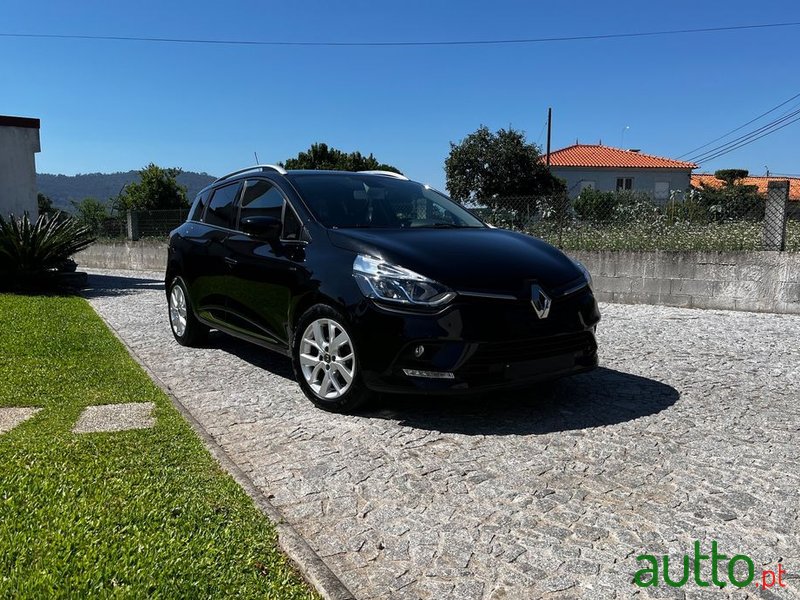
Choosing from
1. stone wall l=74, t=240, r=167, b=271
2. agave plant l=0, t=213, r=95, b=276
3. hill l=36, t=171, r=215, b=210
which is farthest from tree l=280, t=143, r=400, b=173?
hill l=36, t=171, r=215, b=210

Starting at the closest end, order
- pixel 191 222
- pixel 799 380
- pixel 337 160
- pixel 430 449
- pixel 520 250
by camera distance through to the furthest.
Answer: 1. pixel 430 449
2. pixel 520 250
3. pixel 799 380
4. pixel 191 222
5. pixel 337 160

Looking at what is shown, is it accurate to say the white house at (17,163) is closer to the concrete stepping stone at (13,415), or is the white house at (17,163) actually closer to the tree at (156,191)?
the concrete stepping stone at (13,415)

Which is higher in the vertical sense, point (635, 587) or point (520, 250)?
point (520, 250)

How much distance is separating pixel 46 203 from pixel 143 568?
79354 millimetres

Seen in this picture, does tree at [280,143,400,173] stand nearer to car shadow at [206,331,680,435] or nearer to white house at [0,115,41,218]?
white house at [0,115,41,218]

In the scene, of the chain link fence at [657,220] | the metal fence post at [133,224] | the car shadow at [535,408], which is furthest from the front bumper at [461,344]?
the metal fence post at [133,224]

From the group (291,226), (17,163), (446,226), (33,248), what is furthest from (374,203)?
(17,163)

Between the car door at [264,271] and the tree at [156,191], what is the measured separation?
142ft

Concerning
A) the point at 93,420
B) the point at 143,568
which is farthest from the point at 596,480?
the point at 93,420

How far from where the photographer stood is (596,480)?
3.40 m

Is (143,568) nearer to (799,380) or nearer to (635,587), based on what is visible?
(635,587)

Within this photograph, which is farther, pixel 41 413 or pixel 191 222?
pixel 191 222

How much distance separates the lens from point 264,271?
521 cm

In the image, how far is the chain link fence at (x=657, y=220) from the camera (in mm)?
9320
